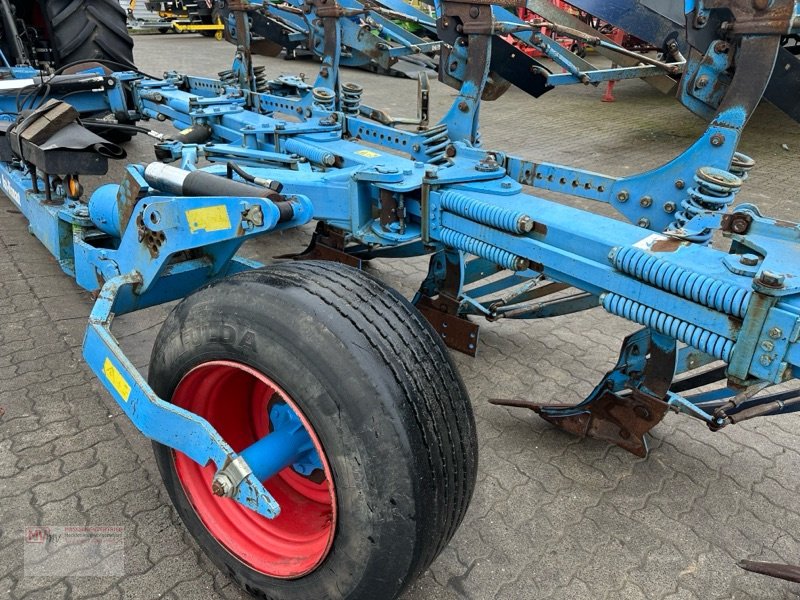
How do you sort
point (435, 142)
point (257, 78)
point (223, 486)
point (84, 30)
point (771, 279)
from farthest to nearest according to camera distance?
1. point (84, 30)
2. point (257, 78)
3. point (435, 142)
4. point (771, 279)
5. point (223, 486)

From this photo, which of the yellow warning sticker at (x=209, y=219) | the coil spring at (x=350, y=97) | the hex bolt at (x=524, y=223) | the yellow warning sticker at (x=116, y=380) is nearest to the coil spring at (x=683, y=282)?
the hex bolt at (x=524, y=223)

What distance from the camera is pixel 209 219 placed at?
6.71 ft

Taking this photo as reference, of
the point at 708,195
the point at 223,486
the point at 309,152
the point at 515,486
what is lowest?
the point at 515,486

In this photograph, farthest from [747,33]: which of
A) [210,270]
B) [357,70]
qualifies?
[357,70]

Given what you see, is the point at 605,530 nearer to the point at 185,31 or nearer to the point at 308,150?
the point at 308,150

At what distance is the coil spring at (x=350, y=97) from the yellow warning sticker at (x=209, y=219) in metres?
2.78

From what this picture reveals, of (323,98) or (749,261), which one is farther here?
(323,98)

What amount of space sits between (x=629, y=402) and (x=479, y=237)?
0.89m

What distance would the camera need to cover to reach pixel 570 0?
3.25 metres

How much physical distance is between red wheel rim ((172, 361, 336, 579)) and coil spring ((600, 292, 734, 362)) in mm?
1108

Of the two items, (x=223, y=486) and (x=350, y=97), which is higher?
(x=350, y=97)

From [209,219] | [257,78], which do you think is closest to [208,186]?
[209,219]

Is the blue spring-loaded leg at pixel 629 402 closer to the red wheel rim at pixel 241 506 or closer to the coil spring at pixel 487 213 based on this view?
the coil spring at pixel 487 213

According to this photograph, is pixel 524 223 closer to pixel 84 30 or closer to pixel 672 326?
pixel 672 326
